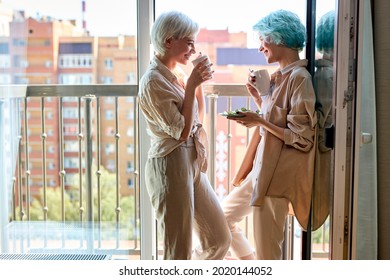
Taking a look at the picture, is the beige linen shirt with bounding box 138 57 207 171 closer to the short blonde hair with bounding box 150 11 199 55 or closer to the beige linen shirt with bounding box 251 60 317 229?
the short blonde hair with bounding box 150 11 199 55


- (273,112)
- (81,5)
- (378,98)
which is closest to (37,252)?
(81,5)

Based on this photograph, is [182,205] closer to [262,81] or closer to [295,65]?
[262,81]

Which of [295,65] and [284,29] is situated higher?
[284,29]

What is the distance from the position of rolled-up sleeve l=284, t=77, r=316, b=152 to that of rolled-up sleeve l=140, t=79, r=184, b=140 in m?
0.47

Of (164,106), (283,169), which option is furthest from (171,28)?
(283,169)

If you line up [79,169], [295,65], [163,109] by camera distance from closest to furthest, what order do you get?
[163,109]
[295,65]
[79,169]

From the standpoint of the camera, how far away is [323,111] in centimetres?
200

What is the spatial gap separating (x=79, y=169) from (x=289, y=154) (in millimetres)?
1374

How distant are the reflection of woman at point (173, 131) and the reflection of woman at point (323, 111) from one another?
18.9 inches

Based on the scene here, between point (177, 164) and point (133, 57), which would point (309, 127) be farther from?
point (133, 57)

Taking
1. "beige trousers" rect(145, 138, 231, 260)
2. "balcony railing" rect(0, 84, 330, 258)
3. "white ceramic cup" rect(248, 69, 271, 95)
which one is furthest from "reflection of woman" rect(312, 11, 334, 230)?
"balcony railing" rect(0, 84, 330, 258)

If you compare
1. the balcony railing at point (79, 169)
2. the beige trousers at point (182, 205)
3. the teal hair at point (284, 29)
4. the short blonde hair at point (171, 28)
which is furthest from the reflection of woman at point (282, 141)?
the balcony railing at point (79, 169)

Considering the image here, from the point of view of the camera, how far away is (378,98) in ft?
7.11

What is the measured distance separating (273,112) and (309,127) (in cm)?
17
